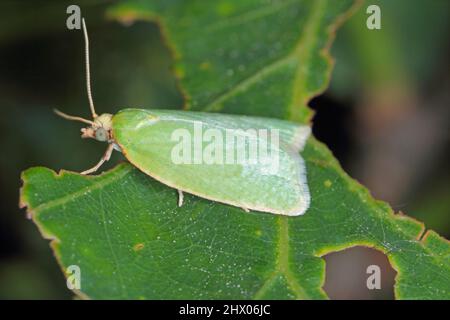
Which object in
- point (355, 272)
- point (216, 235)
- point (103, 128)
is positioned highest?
point (103, 128)

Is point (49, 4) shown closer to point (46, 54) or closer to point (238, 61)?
point (46, 54)

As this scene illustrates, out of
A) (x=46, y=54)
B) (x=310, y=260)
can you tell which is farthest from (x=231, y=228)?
(x=46, y=54)

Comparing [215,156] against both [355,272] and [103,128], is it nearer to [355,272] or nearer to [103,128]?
[103,128]

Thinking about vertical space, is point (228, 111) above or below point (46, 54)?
below

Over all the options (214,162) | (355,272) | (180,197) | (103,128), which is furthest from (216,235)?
(355,272)

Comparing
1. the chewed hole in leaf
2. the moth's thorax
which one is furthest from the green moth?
the chewed hole in leaf

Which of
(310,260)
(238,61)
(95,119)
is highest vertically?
(238,61)

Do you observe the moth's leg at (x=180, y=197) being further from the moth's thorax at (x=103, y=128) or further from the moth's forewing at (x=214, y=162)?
the moth's thorax at (x=103, y=128)
